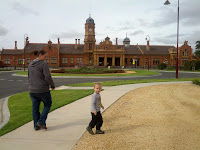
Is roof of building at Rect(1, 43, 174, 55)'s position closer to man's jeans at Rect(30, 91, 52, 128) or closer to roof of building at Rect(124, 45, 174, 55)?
roof of building at Rect(124, 45, 174, 55)

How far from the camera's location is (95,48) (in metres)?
59.7

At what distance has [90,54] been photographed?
64312mm

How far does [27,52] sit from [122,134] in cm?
6416

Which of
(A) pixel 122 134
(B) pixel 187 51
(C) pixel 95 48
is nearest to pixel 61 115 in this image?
(A) pixel 122 134

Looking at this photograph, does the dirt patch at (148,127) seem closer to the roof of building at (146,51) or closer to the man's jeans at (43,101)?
the man's jeans at (43,101)

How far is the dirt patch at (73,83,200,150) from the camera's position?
165 inches

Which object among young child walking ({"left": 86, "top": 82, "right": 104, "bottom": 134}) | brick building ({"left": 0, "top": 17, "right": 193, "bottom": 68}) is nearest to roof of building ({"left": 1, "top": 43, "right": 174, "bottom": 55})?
brick building ({"left": 0, "top": 17, "right": 193, "bottom": 68})

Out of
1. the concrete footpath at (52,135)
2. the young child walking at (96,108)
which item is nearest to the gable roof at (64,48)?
the concrete footpath at (52,135)

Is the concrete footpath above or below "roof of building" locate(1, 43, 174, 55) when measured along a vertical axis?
below

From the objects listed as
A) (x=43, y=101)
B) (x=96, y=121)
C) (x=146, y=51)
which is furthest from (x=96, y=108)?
(x=146, y=51)

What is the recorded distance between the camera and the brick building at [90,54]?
6125 centimetres

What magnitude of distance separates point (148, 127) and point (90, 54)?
59.7 m

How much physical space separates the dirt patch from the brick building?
52583 mm

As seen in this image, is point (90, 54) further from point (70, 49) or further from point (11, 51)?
point (11, 51)
